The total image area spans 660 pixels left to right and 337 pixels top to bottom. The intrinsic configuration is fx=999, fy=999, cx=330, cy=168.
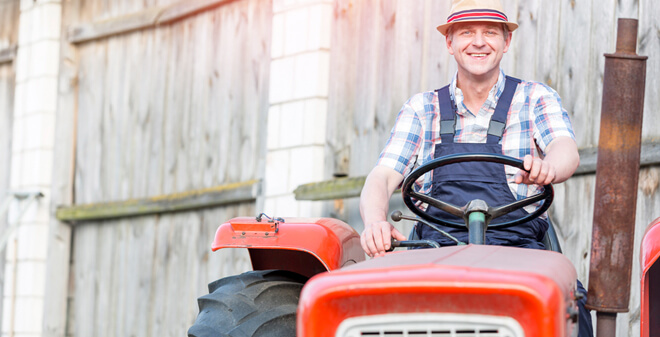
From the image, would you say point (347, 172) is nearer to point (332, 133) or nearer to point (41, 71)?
point (332, 133)

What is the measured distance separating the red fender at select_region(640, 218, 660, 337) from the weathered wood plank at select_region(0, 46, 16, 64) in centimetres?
745

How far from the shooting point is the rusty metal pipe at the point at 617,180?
87.1 inches

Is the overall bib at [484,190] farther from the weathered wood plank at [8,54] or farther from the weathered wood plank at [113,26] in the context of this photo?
the weathered wood plank at [8,54]

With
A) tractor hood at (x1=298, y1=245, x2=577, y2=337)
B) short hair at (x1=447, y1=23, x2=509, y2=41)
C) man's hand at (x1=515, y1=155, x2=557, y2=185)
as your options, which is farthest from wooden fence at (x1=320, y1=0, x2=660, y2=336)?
tractor hood at (x1=298, y1=245, x2=577, y2=337)

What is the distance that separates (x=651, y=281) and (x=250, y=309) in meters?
1.08

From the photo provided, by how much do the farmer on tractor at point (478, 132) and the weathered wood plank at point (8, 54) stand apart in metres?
6.54

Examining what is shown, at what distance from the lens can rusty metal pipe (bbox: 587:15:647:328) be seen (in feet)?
7.26

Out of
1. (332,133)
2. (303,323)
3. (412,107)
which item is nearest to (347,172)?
(332,133)

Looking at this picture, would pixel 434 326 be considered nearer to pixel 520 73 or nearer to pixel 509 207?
pixel 509 207

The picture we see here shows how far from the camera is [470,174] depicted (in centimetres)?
300

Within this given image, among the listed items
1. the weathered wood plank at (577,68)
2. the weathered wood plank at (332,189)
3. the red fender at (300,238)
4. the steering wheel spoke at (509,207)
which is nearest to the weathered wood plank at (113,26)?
the weathered wood plank at (332,189)

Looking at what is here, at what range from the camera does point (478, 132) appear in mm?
3201

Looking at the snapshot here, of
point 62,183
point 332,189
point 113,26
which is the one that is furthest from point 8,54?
point 332,189

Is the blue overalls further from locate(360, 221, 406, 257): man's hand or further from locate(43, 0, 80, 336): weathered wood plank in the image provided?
locate(43, 0, 80, 336): weathered wood plank
